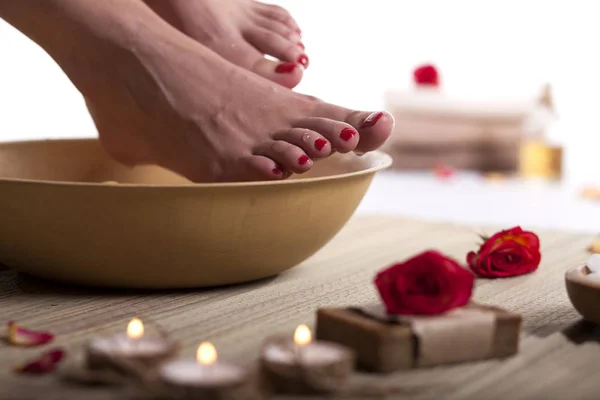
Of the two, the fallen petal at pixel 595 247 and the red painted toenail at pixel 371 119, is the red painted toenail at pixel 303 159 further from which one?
the fallen petal at pixel 595 247

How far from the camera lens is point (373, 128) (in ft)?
4.13

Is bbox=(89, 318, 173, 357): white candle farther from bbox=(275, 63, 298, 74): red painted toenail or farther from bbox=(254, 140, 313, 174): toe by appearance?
bbox=(275, 63, 298, 74): red painted toenail

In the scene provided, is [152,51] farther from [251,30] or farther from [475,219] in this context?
[475,219]

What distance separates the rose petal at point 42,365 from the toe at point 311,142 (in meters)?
0.54

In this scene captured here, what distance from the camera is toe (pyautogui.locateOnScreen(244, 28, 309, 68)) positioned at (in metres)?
1.64

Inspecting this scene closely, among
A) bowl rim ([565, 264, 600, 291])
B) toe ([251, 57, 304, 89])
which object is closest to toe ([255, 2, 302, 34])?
toe ([251, 57, 304, 89])

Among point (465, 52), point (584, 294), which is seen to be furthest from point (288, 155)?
point (465, 52)

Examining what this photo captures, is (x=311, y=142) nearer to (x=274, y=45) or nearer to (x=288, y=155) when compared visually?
(x=288, y=155)

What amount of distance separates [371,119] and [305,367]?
0.59 m

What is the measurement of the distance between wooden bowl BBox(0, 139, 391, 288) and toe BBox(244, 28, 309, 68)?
0.49 metres

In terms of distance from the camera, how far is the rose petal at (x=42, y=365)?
0.81 metres

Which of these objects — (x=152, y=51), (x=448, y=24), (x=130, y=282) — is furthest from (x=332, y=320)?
(x=448, y=24)

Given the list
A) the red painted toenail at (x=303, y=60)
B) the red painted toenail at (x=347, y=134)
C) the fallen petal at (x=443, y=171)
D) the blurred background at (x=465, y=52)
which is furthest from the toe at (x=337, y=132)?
the blurred background at (x=465, y=52)

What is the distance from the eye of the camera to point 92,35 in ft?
4.11
